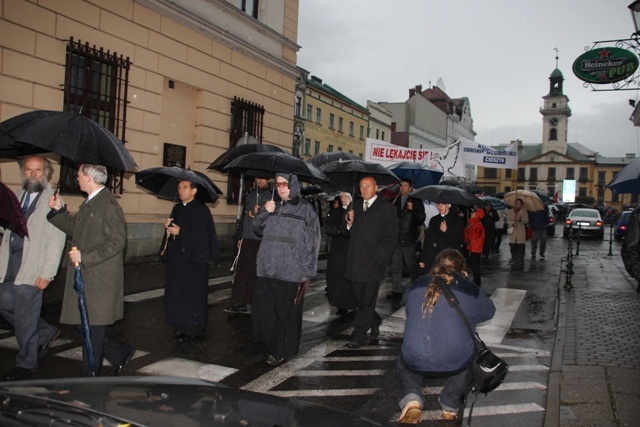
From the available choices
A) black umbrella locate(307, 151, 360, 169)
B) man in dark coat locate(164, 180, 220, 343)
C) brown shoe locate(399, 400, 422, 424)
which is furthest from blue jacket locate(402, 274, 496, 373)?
black umbrella locate(307, 151, 360, 169)

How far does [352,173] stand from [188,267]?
325 cm

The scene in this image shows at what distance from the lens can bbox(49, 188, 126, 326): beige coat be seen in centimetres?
483

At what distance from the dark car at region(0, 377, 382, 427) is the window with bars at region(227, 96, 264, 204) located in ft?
45.6

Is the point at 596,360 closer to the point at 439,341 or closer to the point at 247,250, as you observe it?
the point at 439,341

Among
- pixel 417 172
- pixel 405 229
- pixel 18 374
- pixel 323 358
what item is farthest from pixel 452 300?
pixel 417 172

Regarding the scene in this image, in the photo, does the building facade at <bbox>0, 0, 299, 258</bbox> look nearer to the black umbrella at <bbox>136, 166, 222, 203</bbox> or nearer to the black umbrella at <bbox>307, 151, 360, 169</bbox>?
the black umbrella at <bbox>136, 166, 222, 203</bbox>

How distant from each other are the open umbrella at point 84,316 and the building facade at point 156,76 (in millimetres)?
6734

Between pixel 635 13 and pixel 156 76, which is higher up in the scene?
pixel 635 13

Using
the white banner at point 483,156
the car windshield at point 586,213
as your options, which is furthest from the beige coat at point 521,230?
the car windshield at point 586,213

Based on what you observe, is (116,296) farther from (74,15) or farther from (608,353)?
(74,15)

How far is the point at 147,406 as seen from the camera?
2.28 metres

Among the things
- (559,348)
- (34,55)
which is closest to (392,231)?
(559,348)

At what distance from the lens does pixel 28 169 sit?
17.0 feet

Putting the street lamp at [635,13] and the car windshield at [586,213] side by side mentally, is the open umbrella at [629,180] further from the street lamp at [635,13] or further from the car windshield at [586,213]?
Result: the car windshield at [586,213]
